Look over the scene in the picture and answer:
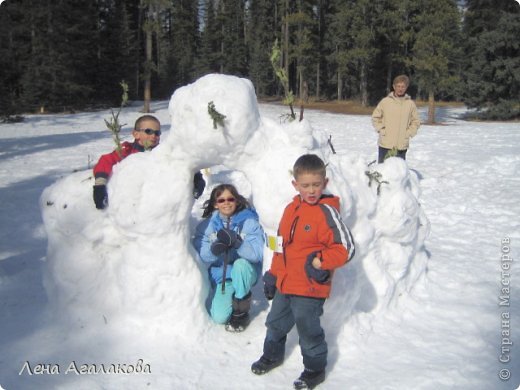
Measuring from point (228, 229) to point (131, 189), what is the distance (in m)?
0.78

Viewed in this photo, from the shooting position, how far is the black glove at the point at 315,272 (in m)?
2.37

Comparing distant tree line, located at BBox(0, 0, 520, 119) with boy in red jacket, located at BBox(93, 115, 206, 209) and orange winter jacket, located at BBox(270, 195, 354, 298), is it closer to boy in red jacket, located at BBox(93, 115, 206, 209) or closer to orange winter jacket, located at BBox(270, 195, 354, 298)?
boy in red jacket, located at BBox(93, 115, 206, 209)

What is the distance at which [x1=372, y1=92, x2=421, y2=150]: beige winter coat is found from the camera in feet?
19.4

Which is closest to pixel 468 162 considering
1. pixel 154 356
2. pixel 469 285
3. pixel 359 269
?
pixel 469 285

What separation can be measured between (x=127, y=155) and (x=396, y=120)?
159 inches

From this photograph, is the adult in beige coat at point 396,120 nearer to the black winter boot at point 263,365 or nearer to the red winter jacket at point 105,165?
the red winter jacket at point 105,165

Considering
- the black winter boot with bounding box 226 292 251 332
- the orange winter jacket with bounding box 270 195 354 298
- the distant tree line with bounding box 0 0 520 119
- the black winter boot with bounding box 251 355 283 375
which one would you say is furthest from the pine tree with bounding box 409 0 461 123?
the black winter boot with bounding box 251 355 283 375

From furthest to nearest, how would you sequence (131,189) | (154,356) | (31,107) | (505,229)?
1. (31,107)
2. (505,229)
3. (131,189)
4. (154,356)

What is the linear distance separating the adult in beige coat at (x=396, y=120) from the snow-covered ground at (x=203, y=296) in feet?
8.00

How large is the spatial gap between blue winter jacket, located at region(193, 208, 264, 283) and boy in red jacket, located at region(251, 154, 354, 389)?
61cm

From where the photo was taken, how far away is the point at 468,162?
855 centimetres

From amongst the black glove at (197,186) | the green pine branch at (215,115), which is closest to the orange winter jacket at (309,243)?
the green pine branch at (215,115)

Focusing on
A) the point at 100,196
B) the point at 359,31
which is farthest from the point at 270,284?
the point at 359,31

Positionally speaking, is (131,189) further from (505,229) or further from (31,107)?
(31,107)
